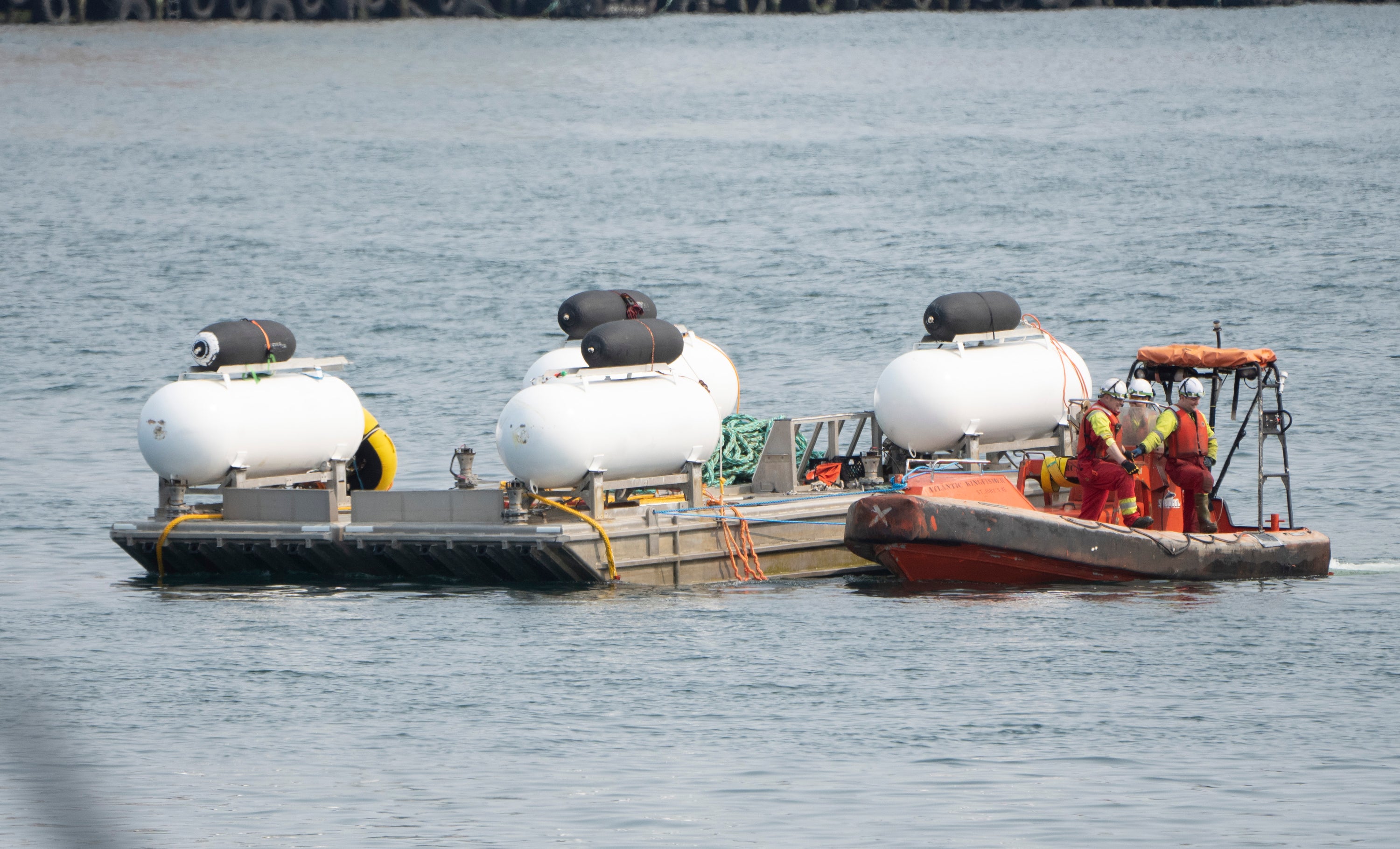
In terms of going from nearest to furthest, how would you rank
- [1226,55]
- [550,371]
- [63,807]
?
[63,807] < [550,371] < [1226,55]

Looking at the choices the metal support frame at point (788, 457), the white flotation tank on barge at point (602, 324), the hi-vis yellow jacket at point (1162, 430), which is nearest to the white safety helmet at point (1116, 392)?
the hi-vis yellow jacket at point (1162, 430)

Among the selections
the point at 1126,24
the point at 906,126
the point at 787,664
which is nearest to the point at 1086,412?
the point at 787,664

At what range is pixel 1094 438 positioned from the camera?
778 inches

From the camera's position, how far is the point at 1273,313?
41750 mm

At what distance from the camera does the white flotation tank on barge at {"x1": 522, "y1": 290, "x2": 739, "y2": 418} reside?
72.3 ft

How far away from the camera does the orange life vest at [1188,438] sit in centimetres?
1997

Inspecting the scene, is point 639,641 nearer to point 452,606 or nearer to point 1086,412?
point 452,606

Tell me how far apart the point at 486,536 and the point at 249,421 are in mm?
2564

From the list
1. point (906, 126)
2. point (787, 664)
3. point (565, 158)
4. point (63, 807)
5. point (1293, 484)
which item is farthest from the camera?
point (906, 126)

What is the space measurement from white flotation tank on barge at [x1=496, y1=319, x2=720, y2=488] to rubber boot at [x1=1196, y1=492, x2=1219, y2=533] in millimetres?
4498

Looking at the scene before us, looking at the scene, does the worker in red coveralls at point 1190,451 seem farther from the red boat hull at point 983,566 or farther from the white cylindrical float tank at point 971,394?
the white cylindrical float tank at point 971,394

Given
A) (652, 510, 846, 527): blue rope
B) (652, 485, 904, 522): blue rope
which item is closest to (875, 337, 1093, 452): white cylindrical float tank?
(652, 485, 904, 522): blue rope

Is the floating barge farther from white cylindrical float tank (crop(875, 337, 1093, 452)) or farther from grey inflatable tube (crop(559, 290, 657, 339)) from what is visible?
grey inflatable tube (crop(559, 290, 657, 339))

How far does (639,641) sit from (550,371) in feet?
14.8
